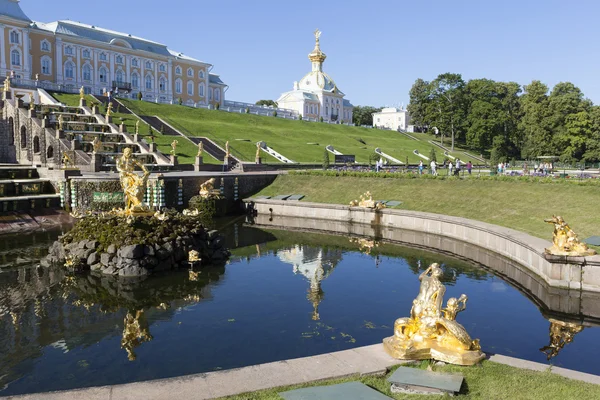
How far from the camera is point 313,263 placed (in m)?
22.0

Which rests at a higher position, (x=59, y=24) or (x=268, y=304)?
(x=59, y=24)

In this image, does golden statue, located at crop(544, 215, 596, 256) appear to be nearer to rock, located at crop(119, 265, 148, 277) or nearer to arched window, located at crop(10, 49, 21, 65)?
rock, located at crop(119, 265, 148, 277)

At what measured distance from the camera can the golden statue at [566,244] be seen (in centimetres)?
1664

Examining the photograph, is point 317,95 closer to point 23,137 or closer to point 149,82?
point 149,82

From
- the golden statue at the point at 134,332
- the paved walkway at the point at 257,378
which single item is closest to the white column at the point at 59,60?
the golden statue at the point at 134,332

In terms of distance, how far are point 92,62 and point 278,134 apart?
32201 millimetres

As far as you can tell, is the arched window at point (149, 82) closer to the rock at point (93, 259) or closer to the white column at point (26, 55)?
the white column at point (26, 55)

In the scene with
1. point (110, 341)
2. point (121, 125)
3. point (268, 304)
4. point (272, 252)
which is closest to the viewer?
point (110, 341)

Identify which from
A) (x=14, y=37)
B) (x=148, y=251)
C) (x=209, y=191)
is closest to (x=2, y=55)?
(x=14, y=37)

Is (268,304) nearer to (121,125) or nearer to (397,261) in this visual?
(397,261)

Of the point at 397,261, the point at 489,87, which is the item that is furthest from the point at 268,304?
the point at 489,87

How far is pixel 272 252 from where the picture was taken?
24344 millimetres

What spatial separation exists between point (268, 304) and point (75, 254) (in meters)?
8.80

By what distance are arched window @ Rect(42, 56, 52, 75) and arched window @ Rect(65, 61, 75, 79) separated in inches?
98.9
